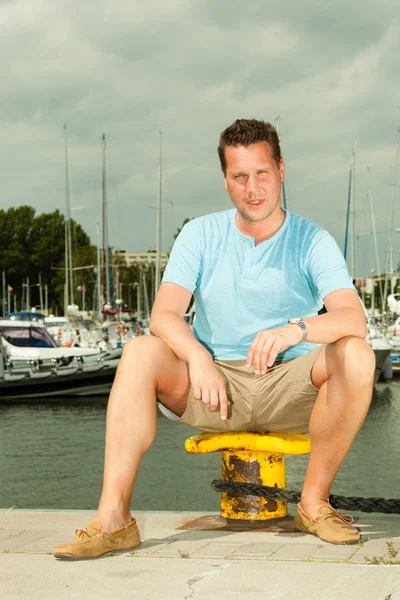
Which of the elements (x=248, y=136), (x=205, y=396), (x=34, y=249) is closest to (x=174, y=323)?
Answer: (x=205, y=396)

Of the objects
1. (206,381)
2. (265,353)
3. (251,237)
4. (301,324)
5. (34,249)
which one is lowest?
(206,381)

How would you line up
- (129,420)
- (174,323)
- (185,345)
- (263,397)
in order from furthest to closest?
(263,397) → (174,323) → (185,345) → (129,420)

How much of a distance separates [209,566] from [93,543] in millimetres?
456

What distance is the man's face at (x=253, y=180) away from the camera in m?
3.93

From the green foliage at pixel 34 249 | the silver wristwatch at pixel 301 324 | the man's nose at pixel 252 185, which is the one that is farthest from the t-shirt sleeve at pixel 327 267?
the green foliage at pixel 34 249

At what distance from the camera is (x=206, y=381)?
3.50 m

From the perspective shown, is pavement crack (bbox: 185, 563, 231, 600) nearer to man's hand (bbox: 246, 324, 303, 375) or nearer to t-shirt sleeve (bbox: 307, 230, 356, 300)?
man's hand (bbox: 246, 324, 303, 375)

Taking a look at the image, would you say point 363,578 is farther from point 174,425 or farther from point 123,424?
point 174,425

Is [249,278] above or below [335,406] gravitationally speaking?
above

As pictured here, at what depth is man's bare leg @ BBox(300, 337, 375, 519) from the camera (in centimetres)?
352

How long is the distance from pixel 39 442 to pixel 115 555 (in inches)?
511

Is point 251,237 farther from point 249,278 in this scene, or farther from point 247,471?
point 247,471

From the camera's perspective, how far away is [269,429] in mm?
4047

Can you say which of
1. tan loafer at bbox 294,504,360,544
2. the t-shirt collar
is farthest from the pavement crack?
the t-shirt collar
